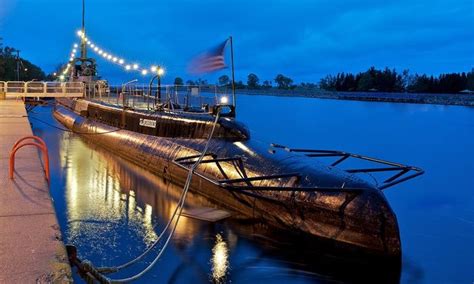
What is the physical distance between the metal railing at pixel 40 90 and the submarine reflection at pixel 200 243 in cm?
2262

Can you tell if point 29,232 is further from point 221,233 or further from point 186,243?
point 221,233

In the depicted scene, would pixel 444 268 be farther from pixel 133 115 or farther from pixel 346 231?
pixel 133 115

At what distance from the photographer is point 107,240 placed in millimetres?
12703

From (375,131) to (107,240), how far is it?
54099 mm

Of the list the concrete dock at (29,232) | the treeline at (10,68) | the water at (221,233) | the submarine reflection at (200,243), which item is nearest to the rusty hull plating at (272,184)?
the submarine reflection at (200,243)

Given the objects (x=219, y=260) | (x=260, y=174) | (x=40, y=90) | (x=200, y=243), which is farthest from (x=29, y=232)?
(x=40, y=90)

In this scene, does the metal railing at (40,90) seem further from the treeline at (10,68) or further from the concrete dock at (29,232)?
the treeline at (10,68)

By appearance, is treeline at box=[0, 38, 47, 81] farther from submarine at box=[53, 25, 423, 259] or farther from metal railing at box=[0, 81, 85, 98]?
submarine at box=[53, 25, 423, 259]

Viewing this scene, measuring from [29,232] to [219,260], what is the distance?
17.9 feet

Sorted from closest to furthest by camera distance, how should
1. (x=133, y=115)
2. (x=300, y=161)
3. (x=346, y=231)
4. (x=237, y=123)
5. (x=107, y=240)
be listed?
(x=346, y=231) → (x=107, y=240) → (x=300, y=161) → (x=237, y=123) → (x=133, y=115)

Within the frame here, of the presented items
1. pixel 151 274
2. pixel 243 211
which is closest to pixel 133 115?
pixel 243 211

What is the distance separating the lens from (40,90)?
38812 mm

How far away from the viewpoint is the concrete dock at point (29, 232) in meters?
5.95

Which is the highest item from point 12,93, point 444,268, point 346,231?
point 12,93
